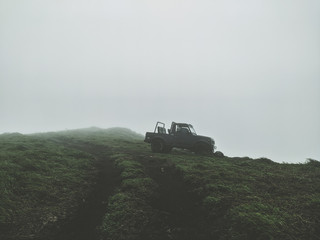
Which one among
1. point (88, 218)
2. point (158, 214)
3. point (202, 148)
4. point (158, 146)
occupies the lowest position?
point (88, 218)

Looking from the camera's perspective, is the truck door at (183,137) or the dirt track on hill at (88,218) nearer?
the dirt track on hill at (88,218)

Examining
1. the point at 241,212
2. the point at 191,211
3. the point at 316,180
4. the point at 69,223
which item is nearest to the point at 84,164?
the point at 69,223

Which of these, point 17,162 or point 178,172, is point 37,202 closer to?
point 17,162

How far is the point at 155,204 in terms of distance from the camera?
9.28m

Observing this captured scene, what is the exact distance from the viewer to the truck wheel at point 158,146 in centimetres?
2202

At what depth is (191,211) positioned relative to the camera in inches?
341

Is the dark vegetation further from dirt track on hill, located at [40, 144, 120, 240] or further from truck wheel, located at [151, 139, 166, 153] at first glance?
truck wheel, located at [151, 139, 166, 153]

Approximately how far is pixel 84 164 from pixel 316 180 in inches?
602

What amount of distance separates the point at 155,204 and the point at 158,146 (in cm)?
1297

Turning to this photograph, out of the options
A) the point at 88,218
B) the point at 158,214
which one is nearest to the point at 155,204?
the point at 158,214

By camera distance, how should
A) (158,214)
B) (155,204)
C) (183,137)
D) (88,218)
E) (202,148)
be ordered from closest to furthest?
(88,218), (158,214), (155,204), (202,148), (183,137)

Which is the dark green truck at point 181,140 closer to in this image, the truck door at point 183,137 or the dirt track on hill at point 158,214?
the truck door at point 183,137

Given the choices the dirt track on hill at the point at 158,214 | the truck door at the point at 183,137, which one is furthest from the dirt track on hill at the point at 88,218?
the truck door at the point at 183,137

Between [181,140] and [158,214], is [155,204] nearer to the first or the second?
[158,214]
